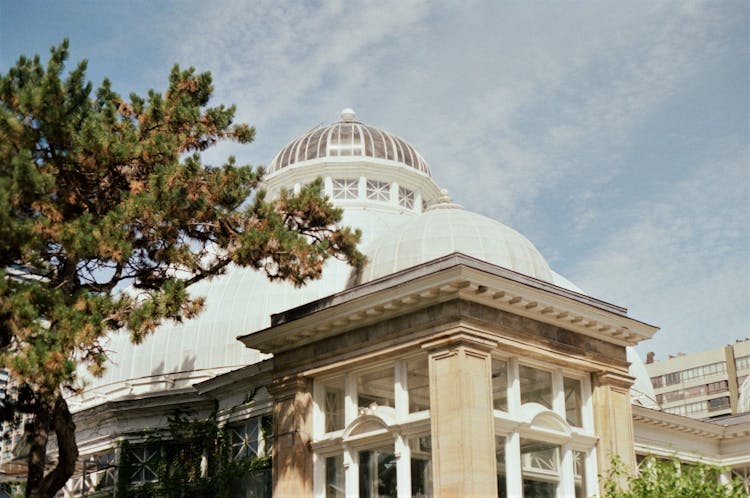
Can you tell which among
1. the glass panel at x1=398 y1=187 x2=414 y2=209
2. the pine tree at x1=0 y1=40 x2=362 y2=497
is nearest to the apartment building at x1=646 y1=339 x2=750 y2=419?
the glass panel at x1=398 y1=187 x2=414 y2=209

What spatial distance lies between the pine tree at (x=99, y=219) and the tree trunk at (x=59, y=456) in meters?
0.03

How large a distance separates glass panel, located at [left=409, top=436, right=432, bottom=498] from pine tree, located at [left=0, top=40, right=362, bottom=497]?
17.0 feet

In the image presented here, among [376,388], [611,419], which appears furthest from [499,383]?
[611,419]

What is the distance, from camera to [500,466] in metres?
25.5

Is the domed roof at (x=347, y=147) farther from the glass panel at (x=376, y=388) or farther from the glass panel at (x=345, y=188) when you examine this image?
the glass panel at (x=376, y=388)

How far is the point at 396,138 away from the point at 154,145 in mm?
24579

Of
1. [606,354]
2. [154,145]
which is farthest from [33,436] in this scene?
[606,354]

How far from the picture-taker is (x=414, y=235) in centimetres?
2975

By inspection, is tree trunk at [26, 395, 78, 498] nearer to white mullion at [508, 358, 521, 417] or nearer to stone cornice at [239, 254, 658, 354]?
stone cornice at [239, 254, 658, 354]

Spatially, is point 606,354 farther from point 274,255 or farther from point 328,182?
point 328,182

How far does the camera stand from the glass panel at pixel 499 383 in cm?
2648

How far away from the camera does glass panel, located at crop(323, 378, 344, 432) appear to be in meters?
28.2

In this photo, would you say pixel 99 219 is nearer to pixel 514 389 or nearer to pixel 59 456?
pixel 59 456

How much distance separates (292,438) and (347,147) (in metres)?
20.0
